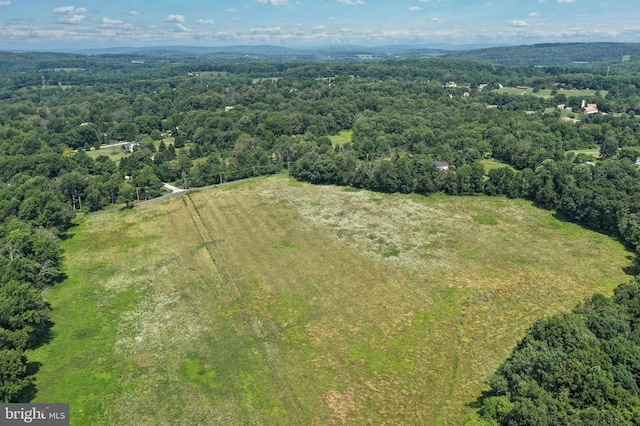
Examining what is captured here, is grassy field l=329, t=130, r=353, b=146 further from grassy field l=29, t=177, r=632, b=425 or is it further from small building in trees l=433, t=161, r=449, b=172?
grassy field l=29, t=177, r=632, b=425

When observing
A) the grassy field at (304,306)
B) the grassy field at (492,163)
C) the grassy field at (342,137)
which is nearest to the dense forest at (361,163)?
the grassy field at (342,137)

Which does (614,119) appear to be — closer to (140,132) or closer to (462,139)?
(462,139)

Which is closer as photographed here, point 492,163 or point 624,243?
point 624,243

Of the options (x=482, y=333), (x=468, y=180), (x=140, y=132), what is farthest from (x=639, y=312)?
(x=140, y=132)

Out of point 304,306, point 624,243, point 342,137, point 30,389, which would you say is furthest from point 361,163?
point 30,389

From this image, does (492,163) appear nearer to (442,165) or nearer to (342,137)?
(442,165)

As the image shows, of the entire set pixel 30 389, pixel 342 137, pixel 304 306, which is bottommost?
pixel 30 389
